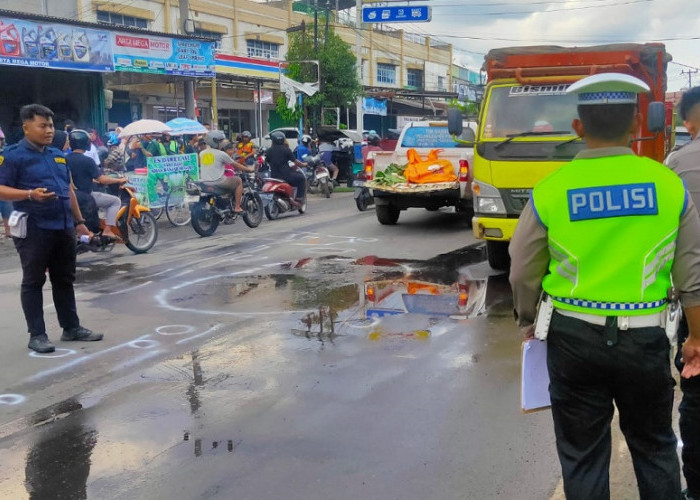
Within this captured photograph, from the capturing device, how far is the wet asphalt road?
3705mm

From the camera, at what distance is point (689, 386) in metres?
3.11

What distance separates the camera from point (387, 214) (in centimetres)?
1352

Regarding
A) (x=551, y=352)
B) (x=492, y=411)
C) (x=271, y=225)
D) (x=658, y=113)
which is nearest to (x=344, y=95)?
(x=271, y=225)

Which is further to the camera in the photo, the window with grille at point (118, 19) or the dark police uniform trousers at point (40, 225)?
the window with grille at point (118, 19)

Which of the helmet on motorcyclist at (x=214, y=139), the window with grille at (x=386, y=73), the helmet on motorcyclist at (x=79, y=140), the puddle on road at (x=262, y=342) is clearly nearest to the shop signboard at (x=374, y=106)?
the window with grille at (x=386, y=73)

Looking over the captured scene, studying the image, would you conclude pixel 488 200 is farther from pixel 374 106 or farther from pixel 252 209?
pixel 374 106

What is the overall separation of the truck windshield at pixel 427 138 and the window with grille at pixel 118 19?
19.1 metres

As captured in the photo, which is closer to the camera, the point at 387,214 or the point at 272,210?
the point at 387,214

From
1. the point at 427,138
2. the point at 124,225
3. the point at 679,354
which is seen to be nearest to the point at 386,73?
the point at 427,138

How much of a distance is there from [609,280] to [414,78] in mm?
55007

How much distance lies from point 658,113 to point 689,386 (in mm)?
4853

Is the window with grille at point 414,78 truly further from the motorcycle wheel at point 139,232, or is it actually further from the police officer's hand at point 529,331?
the police officer's hand at point 529,331

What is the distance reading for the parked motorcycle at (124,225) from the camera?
10.2 meters

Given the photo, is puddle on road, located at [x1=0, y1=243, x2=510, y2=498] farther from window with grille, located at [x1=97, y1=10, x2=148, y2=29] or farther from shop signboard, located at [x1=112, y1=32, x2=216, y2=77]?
window with grille, located at [x1=97, y1=10, x2=148, y2=29]
